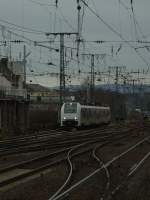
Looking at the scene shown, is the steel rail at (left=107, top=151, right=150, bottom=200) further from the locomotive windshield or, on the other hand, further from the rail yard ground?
the locomotive windshield

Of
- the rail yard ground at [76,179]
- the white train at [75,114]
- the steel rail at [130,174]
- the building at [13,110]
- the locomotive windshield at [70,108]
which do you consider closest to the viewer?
the rail yard ground at [76,179]

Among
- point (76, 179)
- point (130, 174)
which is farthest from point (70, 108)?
point (76, 179)

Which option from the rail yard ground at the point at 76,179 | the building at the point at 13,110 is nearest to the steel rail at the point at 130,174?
the rail yard ground at the point at 76,179

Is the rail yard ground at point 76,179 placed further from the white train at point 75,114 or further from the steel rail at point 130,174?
the white train at point 75,114

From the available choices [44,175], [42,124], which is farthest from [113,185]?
[42,124]

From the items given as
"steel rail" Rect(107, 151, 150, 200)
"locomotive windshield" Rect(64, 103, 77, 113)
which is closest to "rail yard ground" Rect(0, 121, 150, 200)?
"steel rail" Rect(107, 151, 150, 200)

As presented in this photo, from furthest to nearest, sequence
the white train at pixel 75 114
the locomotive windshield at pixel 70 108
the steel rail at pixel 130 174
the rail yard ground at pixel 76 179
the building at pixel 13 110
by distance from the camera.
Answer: the locomotive windshield at pixel 70 108, the white train at pixel 75 114, the building at pixel 13 110, the steel rail at pixel 130 174, the rail yard ground at pixel 76 179

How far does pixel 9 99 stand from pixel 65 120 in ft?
22.1

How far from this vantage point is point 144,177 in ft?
55.1

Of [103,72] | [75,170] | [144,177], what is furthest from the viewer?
[103,72]

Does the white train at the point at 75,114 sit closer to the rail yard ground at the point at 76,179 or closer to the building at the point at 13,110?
the building at the point at 13,110

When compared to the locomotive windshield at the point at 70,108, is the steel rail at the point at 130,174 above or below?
below

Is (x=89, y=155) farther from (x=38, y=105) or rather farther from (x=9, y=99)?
(x=38, y=105)

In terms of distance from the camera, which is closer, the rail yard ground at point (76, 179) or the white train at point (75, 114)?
the rail yard ground at point (76, 179)
